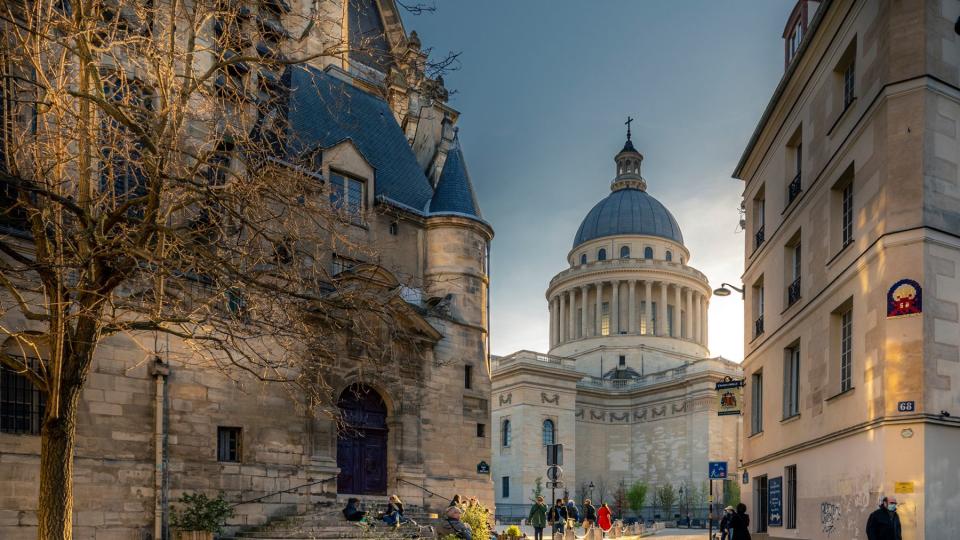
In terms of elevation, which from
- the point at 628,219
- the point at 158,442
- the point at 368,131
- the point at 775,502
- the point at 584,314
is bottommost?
the point at 775,502

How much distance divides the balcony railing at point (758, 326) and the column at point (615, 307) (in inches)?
2514

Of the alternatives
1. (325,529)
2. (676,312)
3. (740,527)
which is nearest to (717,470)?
(740,527)

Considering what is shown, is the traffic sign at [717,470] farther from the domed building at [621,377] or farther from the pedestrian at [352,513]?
the domed building at [621,377]

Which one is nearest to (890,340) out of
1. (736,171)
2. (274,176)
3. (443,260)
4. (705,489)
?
(274,176)

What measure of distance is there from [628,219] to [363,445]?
70.3 m

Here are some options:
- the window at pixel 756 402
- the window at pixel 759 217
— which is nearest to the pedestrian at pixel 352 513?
the window at pixel 756 402

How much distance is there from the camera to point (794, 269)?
2130cm

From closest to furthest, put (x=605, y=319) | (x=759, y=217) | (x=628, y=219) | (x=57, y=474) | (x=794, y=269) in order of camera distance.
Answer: (x=57, y=474)
(x=794, y=269)
(x=759, y=217)
(x=605, y=319)
(x=628, y=219)

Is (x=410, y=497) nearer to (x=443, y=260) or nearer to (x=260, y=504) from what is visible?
(x=260, y=504)

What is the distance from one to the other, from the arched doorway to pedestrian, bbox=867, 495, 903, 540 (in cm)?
1604

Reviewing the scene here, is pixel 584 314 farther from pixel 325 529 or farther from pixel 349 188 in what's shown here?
pixel 325 529

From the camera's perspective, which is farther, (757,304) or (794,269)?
(757,304)

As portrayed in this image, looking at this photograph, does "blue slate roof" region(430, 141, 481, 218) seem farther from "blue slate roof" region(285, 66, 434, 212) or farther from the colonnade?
the colonnade

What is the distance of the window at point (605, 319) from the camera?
8981cm
